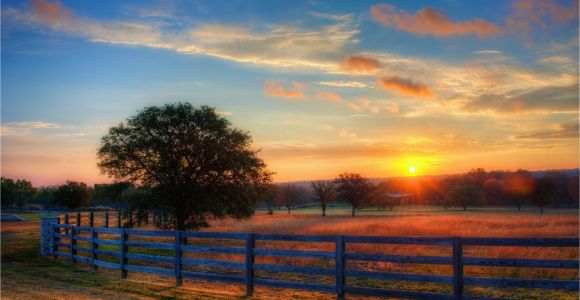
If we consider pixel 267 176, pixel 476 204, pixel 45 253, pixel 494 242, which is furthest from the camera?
pixel 476 204

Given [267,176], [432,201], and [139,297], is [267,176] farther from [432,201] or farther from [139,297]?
[432,201]

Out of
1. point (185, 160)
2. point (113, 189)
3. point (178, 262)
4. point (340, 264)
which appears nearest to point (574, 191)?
point (185, 160)

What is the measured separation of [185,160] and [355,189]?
192 ft

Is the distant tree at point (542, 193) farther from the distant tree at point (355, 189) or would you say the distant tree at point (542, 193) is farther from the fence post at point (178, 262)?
the fence post at point (178, 262)

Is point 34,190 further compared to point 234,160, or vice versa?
point 34,190

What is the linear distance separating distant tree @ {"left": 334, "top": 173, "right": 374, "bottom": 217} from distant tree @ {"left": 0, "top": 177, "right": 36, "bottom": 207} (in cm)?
6684

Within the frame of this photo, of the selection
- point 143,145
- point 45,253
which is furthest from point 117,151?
point 45,253

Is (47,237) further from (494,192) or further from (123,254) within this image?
(494,192)

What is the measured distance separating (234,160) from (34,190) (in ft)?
376

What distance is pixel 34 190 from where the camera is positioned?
12925 centimetres

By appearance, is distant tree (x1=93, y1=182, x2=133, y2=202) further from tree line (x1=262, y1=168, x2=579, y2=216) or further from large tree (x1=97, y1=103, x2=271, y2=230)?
tree line (x1=262, y1=168, x2=579, y2=216)

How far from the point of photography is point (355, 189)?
88812 millimetres

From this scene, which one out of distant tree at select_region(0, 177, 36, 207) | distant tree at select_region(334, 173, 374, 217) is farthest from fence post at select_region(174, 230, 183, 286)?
distant tree at select_region(0, 177, 36, 207)

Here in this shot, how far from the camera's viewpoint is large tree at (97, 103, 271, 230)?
33.0m
